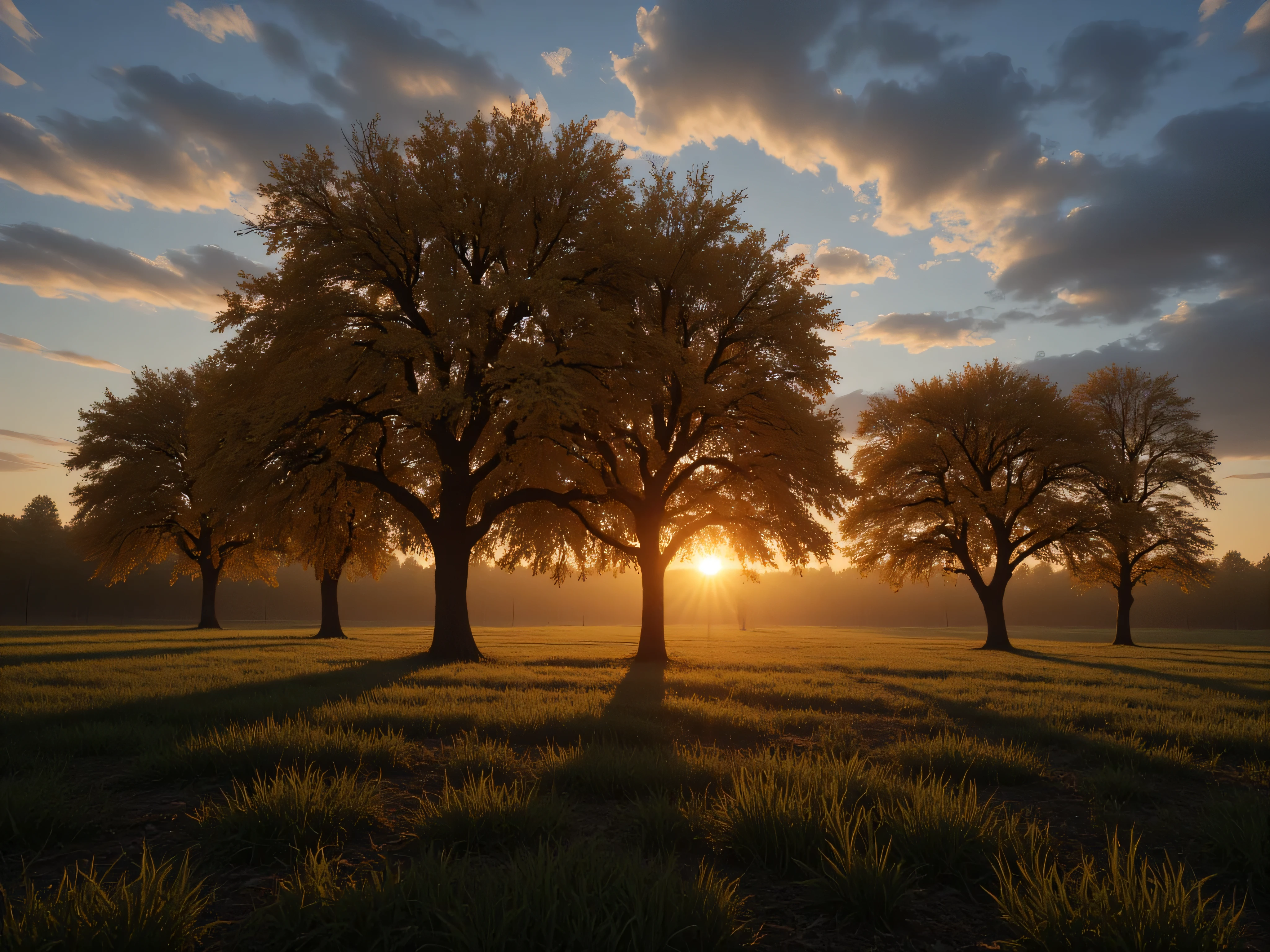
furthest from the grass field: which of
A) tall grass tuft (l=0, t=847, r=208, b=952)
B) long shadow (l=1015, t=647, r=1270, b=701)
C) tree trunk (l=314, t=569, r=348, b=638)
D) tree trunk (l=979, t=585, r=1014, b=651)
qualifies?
tree trunk (l=979, t=585, r=1014, b=651)

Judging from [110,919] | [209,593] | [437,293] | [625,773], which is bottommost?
[209,593]

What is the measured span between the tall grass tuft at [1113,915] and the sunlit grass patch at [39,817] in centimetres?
527

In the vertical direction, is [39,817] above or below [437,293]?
below

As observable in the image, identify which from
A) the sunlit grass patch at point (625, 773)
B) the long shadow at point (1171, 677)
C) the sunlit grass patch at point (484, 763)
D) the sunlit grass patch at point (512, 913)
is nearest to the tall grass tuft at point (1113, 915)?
the sunlit grass patch at point (512, 913)

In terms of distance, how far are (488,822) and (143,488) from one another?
1392 inches

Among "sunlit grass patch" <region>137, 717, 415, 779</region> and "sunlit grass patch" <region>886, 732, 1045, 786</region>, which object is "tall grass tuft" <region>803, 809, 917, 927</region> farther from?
"sunlit grass patch" <region>137, 717, 415, 779</region>

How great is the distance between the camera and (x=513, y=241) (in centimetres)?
1677

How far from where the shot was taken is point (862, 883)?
3104 mm

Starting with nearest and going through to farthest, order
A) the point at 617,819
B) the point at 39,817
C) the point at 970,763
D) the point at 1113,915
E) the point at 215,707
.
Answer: the point at 1113,915 → the point at 39,817 → the point at 617,819 → the point at 970,763 → the point at 215,707

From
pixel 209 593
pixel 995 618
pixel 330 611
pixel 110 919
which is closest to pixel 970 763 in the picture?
pixel 110 919

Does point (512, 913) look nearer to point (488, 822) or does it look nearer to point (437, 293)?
point (488, 822)

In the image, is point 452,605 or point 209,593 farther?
point 209,593

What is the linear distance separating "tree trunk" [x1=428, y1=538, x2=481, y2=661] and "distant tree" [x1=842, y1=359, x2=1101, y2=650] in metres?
19.7

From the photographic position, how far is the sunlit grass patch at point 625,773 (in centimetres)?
496
